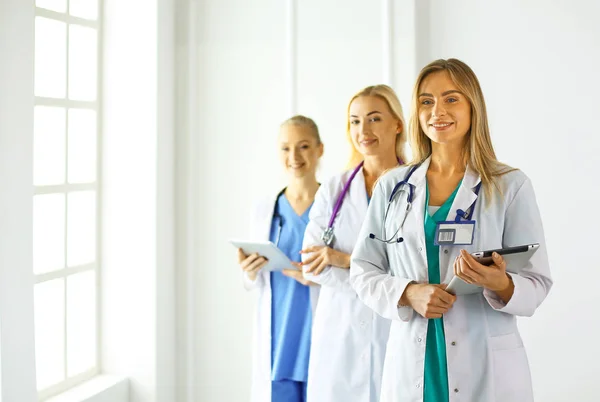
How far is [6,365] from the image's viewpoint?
274 cm

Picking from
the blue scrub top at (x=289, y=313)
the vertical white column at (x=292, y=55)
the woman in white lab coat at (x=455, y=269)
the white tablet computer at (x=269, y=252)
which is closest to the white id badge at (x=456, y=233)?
the woman in white lab coat at (x=455, y=269)

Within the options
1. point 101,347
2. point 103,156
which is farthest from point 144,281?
point 103,156

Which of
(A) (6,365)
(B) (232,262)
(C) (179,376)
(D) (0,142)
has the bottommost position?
(C) (179,376)

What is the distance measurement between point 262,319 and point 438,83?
1.41m

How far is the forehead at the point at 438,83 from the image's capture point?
215cm

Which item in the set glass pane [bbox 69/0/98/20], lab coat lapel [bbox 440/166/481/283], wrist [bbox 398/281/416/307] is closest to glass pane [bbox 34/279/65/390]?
glass pane [bbox 69/0/98/20]

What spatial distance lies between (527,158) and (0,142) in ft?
7.43

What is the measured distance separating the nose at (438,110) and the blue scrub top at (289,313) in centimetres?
107

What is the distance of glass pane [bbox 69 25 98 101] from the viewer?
357 centimetres

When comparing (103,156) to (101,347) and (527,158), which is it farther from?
(527,158)

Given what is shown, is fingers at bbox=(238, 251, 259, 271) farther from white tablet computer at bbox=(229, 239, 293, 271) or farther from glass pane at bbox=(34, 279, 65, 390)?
glass pane at bbox=(34, 279, 65, 390)

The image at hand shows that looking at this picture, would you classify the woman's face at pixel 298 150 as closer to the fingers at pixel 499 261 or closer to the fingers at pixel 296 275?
the fingers at pixel 296 275

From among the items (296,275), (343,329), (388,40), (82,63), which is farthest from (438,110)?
(82,63)

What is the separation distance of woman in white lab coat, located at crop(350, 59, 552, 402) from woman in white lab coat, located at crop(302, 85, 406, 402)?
0.51m
